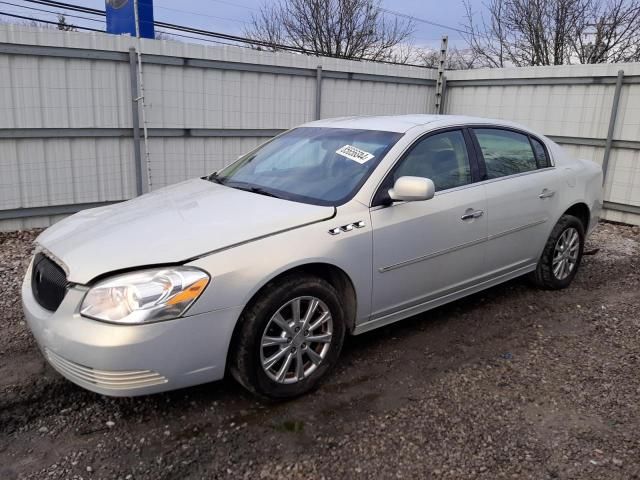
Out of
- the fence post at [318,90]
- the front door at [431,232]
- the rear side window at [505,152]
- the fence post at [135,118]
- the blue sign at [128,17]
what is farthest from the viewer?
the fence post at [318,90]

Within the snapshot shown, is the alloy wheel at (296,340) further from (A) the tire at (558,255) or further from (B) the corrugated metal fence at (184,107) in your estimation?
(B) the corrugated metal fence at (184,107)

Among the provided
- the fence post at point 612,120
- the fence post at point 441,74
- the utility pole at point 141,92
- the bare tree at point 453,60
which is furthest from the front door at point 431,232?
the bare tree at point 453,60

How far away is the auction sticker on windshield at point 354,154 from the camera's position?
3.59 m

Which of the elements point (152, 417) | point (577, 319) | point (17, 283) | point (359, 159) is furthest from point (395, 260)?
point (17, 283)

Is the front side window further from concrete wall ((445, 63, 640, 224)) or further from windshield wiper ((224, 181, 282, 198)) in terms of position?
concrete wall ((445, 63, 640, 224))

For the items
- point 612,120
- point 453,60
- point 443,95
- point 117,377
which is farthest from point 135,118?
point 453,60

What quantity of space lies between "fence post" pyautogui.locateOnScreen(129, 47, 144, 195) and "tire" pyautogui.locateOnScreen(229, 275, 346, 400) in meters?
4.70

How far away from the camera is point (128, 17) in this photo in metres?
7.07

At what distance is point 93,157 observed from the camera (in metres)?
6.72

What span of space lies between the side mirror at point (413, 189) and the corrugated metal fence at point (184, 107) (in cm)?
468

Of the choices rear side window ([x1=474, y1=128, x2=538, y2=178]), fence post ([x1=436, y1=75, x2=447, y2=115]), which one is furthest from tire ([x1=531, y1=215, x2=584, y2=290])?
fence post ([x1=436, y1=75, x2=447, y2=115])

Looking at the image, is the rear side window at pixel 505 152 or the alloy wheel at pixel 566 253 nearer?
the rear side window at pixel 505 152

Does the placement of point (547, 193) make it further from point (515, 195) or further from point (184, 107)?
point (184, 107)

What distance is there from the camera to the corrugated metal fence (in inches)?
244
